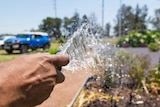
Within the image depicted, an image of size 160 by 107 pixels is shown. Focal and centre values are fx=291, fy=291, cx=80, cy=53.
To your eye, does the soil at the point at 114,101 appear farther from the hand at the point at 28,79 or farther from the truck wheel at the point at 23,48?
the truck wheel at the point at 23,48

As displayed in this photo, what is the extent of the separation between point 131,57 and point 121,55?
0.65ft

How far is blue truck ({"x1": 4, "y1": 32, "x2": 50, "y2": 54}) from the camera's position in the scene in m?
20.2

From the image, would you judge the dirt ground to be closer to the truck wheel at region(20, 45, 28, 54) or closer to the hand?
the hand

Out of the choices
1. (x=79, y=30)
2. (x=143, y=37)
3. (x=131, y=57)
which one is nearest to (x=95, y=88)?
(x=131, y=57)

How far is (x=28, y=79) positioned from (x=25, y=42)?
1940 centimetres

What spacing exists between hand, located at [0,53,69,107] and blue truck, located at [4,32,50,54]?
18691mm

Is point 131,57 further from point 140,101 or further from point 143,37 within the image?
point 143,37

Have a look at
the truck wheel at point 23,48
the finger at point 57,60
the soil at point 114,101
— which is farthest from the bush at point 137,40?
the finger at point 57,60

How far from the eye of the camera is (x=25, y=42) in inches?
800

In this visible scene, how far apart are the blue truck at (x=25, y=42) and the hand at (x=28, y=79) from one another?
18.7 meters

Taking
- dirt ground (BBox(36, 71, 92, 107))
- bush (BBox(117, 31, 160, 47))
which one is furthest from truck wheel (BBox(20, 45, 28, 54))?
dirt ground (BBox(36, 71, 92, 107))

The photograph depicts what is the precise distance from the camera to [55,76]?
1.39 metres

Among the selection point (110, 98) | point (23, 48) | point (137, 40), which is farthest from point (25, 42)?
point (110, 98)

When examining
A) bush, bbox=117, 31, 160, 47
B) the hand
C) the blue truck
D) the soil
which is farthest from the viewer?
bush, bbox=117, 31, 160, 47
